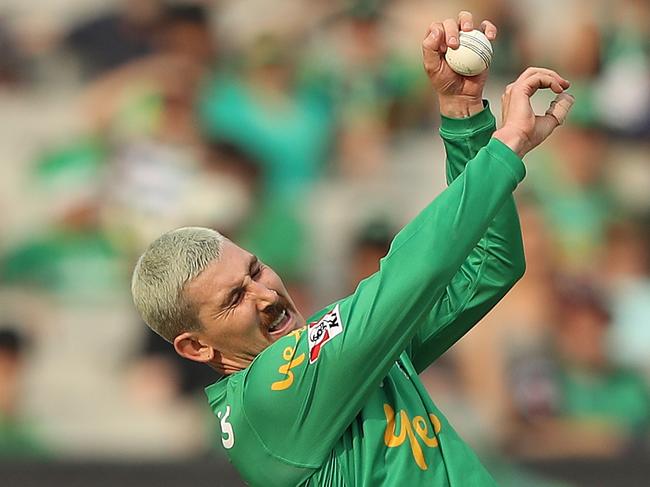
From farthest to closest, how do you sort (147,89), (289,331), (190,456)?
(147,89), (190,456), (289,331)

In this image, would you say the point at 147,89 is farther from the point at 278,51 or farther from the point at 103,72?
the point at 278,51

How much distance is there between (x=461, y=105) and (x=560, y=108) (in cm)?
30

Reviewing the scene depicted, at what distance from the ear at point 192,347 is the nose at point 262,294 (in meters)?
0.21

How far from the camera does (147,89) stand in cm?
845

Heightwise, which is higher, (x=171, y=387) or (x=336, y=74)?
(x=336, y=74)

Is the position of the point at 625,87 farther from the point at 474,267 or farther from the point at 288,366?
the point at 288,366

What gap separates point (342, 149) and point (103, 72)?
178cm

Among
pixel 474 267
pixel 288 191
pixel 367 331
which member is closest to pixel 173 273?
pixel 367 331

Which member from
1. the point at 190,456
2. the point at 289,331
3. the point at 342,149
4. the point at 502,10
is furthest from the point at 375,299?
the point at 502,10

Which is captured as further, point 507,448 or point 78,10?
point 78,10

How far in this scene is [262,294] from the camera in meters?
3.22

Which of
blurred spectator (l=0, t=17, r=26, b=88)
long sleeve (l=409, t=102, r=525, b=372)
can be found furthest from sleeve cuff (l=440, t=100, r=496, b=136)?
blurred spectator (l=0, t=17, r=26, b=88)

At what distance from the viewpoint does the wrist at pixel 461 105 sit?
3266 millimetres

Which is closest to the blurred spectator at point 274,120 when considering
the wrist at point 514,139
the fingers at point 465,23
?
the fingers at point 465,23
